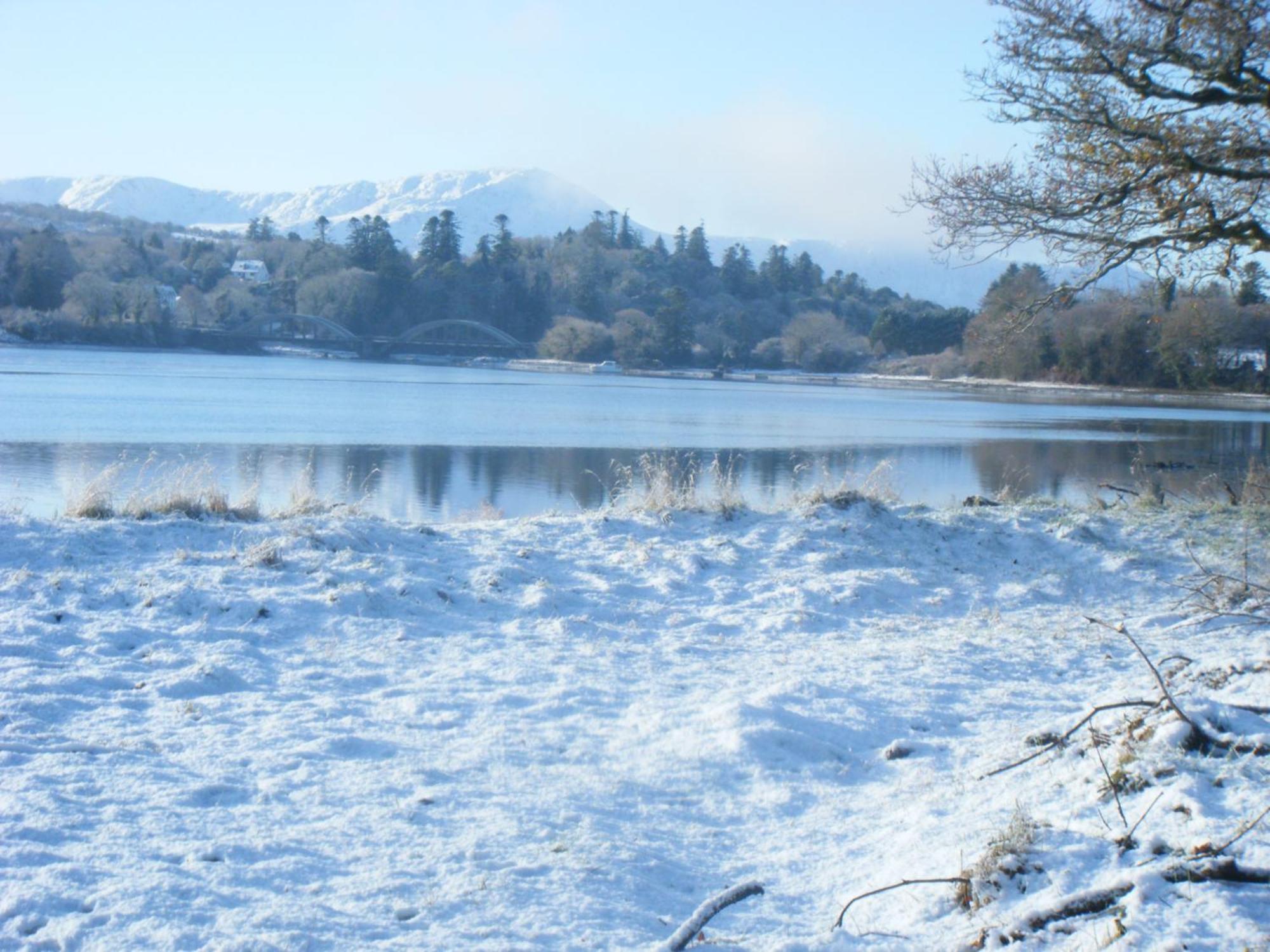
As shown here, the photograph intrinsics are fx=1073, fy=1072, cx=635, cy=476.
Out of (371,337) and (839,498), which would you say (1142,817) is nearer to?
(839,498)

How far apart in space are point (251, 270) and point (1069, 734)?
15123cm

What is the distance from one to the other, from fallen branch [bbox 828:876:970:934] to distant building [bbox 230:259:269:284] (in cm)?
13876

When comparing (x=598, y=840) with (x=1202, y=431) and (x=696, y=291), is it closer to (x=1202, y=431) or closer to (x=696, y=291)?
(x=1202, y=431)

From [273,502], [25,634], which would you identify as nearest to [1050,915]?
[25,634]

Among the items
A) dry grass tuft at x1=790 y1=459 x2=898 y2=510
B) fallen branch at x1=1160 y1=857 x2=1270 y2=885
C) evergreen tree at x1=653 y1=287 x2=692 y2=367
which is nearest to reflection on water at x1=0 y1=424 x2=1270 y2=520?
dry grass tuft at x1=790 y1=459 x2=898 y2=510

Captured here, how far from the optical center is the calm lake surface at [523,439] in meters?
19.4

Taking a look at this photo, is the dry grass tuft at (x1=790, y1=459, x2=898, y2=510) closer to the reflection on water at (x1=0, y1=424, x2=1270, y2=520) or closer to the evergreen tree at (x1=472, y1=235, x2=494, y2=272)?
the reflection on water at (x1=0, y1=424, x2=1270, y2=520)

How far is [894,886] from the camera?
3.72m

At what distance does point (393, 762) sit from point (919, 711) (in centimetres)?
289

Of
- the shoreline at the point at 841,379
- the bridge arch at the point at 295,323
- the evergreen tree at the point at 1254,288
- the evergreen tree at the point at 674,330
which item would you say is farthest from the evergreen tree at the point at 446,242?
the evergreen tree at the point at 1254,288

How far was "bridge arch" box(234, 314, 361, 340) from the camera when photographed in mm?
105250

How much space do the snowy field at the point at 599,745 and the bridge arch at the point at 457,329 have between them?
105m

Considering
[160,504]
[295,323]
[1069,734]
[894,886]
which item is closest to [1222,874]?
[894,886]

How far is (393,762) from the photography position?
510cm
